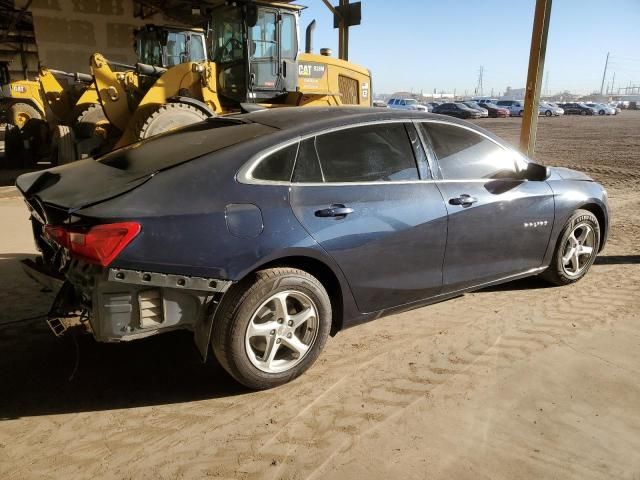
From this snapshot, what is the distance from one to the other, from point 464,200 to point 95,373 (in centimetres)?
268

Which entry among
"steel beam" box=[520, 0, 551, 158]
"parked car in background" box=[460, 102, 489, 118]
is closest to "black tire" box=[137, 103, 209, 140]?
"steel beam" box=[520, 0, 551, 158]

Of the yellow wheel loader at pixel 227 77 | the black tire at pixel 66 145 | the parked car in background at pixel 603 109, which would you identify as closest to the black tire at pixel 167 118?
the yellow wheel loader at pixel 227 77

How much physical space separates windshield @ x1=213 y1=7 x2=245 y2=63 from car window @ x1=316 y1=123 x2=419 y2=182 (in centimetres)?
674

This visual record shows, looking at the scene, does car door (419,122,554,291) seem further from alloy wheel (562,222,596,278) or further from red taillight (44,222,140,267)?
red taillight (44,222,140,267)

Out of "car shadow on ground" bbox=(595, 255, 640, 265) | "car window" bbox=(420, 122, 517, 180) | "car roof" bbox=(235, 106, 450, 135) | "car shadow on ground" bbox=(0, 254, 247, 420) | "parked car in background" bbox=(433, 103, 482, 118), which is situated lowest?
"car shadow on ground" bbox=(595, 255, 640, 265)

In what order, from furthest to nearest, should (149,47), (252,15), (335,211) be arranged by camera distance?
1. (149,47)
2. (252,15)
3. (335,211)

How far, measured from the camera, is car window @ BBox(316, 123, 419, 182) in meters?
3.21

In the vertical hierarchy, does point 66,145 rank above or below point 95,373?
above

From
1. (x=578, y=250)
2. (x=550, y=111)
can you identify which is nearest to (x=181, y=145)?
(x=578, y=250)

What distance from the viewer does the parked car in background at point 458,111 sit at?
140 ft

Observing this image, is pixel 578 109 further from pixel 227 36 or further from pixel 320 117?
pixel 320 117

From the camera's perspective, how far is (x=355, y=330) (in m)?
3.84

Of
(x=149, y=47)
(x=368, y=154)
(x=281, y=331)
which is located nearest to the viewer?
(x=281, y=331)

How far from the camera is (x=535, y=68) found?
8531mm
